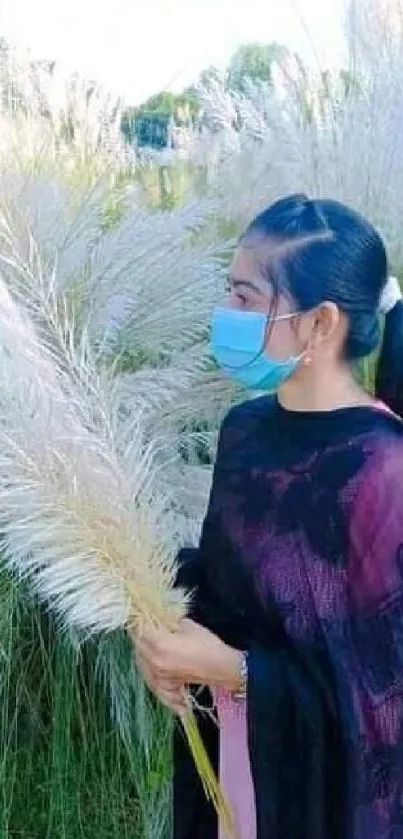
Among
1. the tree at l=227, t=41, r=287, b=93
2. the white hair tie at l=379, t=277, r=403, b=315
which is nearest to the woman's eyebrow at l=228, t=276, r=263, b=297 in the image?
the white hair tie at l=379, t=277, r=403, b=315

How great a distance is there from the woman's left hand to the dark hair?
33 cm

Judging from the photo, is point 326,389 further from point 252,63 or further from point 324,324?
point 252,63

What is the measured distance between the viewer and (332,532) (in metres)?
1.35

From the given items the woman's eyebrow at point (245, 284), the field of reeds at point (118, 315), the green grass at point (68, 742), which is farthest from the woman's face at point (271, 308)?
the green grass at point (68, 742)

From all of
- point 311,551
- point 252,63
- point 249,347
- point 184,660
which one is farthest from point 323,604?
point 252,63

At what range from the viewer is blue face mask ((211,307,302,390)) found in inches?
54.8

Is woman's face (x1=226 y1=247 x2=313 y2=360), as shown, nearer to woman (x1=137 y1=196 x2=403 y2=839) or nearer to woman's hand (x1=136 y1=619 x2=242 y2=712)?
woman (x1=137 y1=196 x2=403 y2=839)

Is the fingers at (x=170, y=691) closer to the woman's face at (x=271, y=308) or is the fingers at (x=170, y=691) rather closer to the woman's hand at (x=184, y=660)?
the woman's hand at (x=184, y=660)

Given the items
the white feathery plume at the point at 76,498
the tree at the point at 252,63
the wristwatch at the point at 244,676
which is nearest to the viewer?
the white feathery plume at the point at 76,498

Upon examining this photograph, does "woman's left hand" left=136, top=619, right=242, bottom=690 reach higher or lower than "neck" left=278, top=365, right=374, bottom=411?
lower

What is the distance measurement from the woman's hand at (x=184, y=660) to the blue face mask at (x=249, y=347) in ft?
0.89

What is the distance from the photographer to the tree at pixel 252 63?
2.82 m

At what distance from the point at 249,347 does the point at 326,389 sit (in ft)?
0.30

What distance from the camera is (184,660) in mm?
1318
